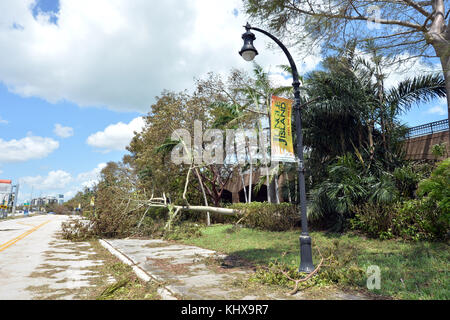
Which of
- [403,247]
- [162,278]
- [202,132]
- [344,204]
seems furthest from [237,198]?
[162,278]

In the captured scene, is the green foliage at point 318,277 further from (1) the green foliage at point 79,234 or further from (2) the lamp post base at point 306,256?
(1) the green foliage at point 79,234

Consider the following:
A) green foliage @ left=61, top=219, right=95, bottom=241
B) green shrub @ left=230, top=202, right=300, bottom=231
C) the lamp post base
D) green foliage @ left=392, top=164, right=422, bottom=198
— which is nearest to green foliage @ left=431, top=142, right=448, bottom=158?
green foliage @ left=392, top=164, right=422, bottom=198

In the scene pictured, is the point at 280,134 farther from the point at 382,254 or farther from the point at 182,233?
the point at 182,233

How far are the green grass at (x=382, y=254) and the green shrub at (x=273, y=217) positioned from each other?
0.90m

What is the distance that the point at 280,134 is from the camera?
7.03 meters

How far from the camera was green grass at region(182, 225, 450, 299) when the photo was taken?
5367 mm

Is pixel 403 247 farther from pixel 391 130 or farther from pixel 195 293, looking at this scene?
pixel 195 293

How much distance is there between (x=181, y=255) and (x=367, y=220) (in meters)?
6.82

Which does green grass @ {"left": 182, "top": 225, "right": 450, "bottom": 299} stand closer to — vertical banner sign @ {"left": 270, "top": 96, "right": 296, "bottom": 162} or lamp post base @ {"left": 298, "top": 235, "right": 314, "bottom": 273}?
lamp post base @ {"left": 298, "top": 235, "right": 314, "bottom": 273}

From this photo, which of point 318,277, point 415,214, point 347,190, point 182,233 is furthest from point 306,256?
point 182,233

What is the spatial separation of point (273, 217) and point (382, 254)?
7015 mm

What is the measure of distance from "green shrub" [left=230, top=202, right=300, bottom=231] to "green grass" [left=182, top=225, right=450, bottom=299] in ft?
2.94

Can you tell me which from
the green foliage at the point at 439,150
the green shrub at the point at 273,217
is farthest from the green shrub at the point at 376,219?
the green shrub at the point at 273,217

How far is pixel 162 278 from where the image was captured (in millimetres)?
6363
